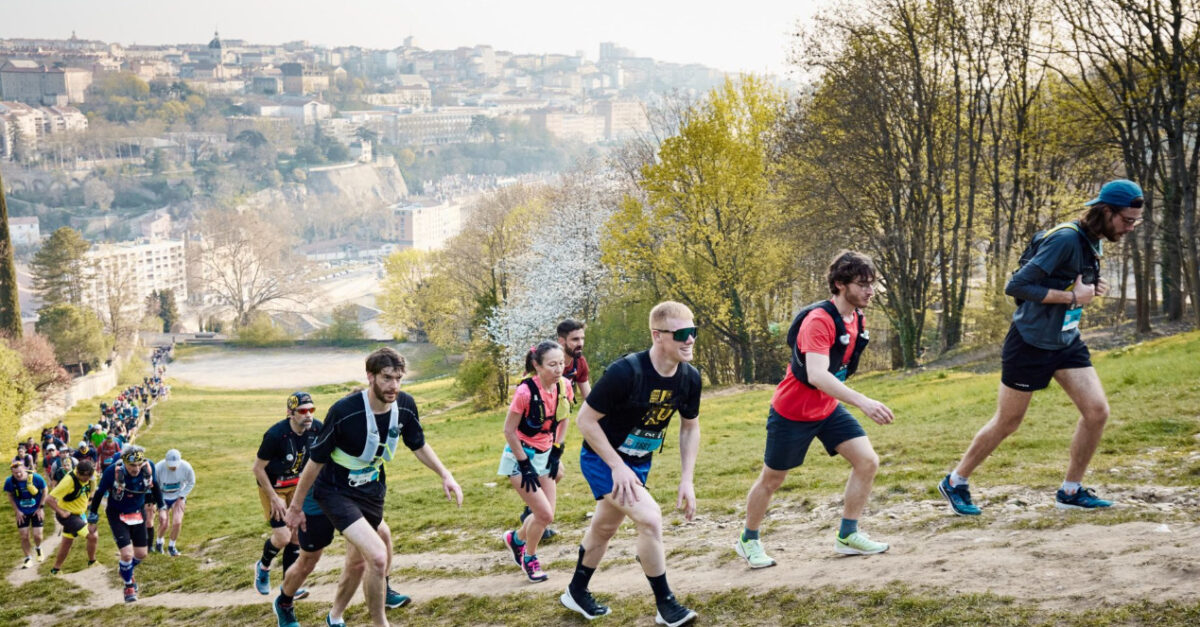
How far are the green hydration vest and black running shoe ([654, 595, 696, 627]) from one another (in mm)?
2151

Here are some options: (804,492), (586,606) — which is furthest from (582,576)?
(804,492)

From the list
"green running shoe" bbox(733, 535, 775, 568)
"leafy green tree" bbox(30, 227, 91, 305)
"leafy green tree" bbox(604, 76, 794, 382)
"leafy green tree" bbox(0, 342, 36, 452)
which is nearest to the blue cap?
"green running shoe" bbox(733, 535, 775, 568)

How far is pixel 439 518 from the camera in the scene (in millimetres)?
13062

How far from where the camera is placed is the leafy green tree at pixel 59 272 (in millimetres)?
93312

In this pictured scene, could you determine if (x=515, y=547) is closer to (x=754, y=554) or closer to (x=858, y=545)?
(x=754, y=554)

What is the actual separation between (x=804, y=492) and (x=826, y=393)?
4.20 m

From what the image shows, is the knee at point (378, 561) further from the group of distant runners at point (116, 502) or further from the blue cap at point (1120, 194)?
the group of distant runners at point (116, 502)

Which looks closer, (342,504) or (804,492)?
(342,504)

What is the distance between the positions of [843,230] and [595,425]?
2500 cm

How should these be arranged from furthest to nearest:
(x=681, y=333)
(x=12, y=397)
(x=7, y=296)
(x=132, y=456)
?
(x=7, y=296) → (x=12, y=397) → (x=132, y=456) → (x=681, y=333)

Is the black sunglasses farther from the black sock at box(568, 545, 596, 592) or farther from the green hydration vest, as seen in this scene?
the green hydration vest

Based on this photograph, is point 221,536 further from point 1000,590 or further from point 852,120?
point 852,120

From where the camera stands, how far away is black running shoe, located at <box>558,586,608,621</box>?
278 inches

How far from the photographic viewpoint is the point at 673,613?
21.5 ft
